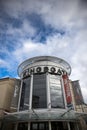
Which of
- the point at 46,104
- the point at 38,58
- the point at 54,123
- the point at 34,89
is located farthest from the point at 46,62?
the point at 54,123

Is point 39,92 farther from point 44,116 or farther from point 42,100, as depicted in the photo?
point 44,116

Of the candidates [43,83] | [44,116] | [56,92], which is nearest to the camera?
[44,116]

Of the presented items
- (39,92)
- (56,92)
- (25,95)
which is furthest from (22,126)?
(56,92)

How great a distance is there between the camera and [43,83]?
75.2 ft

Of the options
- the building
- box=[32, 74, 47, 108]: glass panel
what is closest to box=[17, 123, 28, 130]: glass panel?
the building

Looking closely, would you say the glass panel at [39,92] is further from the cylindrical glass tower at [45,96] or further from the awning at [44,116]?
the awning at [44,116]

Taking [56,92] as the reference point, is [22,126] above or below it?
below

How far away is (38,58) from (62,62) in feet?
17.5

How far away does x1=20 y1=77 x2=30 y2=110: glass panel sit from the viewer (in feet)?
69.2

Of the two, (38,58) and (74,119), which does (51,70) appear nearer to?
(38,58)

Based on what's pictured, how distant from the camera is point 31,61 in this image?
90.9 feet

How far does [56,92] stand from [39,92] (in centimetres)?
295

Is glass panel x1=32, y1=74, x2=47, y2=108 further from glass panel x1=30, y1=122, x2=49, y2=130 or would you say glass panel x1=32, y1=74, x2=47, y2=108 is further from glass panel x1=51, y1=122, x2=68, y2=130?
glass panel x1=51, y1=122, x2=68, y2=130

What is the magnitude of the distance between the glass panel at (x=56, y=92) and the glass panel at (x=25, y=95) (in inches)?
163
